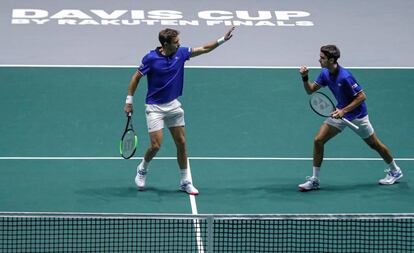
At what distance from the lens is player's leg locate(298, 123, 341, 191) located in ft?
51.0

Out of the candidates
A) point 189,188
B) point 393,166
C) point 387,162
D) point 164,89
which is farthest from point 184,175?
point 393,166

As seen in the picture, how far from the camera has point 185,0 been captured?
25.1 m

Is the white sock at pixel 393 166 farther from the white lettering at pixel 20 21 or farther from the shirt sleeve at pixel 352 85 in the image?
the white lettering at pixel 20 21

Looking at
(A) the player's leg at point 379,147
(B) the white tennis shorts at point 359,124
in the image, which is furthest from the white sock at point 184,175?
(A) the player's leg at point 379,147

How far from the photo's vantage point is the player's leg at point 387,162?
15680 mm

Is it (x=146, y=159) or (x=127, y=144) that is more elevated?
(x=127, y=144)

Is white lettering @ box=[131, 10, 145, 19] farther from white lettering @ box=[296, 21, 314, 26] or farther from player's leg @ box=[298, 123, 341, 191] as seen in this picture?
player's leg @ box=[298, 123, 341, 191]

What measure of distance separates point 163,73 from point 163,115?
0.57m

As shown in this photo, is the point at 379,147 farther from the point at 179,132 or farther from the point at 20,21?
the point at 20,21

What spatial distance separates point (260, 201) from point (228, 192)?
55 centimetres

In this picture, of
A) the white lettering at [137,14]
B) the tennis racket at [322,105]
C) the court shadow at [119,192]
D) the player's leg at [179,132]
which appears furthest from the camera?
the white lettering at [137,14]

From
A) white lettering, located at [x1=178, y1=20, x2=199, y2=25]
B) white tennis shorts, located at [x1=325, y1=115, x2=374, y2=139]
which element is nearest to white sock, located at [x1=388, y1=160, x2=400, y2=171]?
white tennis shorts, located at [x1=325, y1=115, x2=374, y2=139]

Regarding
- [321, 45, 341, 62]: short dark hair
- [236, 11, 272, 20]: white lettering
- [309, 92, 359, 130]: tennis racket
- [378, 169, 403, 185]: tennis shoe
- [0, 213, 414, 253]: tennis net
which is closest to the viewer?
[0, 213, 414, 253]: tennis net

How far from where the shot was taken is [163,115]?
15227mm
